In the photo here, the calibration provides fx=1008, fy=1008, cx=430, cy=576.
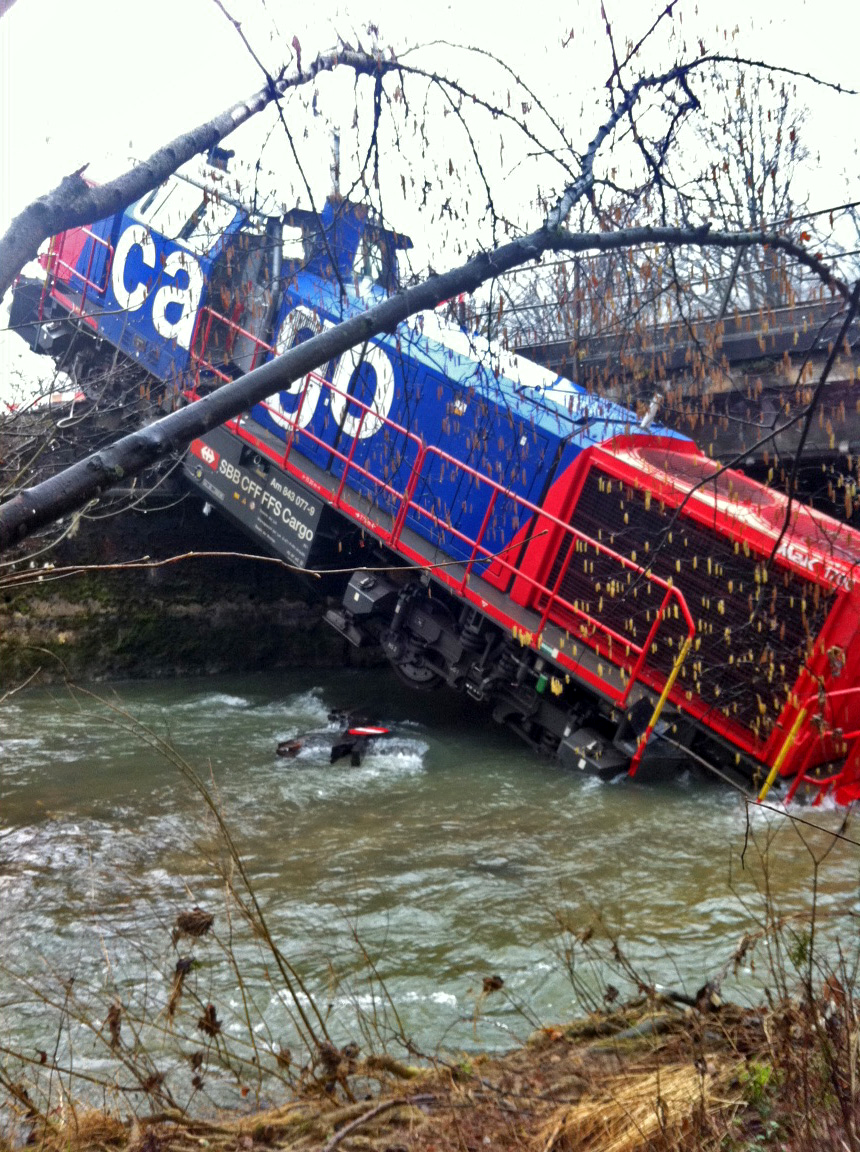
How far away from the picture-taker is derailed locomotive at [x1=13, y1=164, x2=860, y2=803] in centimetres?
720

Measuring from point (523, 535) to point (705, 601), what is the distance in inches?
69.5

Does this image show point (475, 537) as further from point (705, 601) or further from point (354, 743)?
point (705, 601)

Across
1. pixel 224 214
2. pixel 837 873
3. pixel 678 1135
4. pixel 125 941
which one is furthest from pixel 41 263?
pixel 678 1135

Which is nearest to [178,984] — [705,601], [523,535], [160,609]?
[705,601]

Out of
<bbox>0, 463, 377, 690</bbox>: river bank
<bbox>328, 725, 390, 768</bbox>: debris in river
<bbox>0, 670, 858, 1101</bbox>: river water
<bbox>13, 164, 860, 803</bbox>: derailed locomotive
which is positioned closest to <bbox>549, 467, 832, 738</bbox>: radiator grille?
<bbox>13, 164, 860, 803</bbox>: derailed locomotive

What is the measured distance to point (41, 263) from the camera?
1149 cm

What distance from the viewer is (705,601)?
296 inches

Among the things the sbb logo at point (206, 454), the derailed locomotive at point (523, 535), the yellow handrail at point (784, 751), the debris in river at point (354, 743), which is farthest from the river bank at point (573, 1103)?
the sbb logo at point (206, 454)

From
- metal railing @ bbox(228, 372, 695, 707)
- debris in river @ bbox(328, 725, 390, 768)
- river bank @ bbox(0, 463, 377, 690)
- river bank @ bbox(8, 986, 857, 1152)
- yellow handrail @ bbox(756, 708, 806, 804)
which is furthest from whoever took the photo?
river bank @ bbox(0, 463, 377, 690)

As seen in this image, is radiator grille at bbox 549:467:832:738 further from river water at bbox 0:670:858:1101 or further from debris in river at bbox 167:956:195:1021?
debris in river at bbox 167:956:195:1021

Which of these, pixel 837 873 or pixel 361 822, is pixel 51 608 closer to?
pixel 361 822

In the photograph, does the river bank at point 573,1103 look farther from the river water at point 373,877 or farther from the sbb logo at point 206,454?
the sbb logo at point 206,454

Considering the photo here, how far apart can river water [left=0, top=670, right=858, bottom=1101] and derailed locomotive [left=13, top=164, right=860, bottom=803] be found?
608 mm

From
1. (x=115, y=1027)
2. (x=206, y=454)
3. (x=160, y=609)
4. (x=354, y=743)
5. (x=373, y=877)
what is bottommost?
(x=160, y=609)
